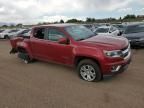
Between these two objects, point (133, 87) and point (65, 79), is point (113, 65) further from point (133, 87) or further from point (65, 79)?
point (65, 79)

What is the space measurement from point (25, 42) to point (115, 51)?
13.8 feet

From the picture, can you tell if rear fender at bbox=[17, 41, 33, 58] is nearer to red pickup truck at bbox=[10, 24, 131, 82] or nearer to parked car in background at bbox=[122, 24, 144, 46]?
red pickup truck at bbox=[10, 24, 131, 82]

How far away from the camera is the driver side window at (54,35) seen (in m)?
6.24

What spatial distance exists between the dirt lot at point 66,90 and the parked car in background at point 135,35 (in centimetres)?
367

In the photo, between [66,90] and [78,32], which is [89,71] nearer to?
[66,90]

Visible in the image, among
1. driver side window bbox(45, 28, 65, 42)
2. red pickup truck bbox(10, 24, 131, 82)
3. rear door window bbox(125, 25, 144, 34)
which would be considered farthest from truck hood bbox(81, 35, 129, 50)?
rear door window bbox(125, 25, 144, 34)

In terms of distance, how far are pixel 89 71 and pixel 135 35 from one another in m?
6.28

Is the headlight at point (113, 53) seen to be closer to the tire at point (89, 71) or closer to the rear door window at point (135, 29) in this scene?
the tire at point (89, 71)

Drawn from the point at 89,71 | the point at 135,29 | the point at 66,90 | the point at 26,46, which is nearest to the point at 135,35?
the point at 135,29

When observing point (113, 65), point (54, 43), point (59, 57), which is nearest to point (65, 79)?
point (59, 57)

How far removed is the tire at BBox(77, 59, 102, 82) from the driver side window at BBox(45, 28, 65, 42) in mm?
1244

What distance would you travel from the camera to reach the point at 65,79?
5973 mm

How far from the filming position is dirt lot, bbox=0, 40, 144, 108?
14.0 ft

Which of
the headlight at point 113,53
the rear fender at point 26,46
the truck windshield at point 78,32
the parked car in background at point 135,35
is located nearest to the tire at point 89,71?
the headlight at point 113,53
